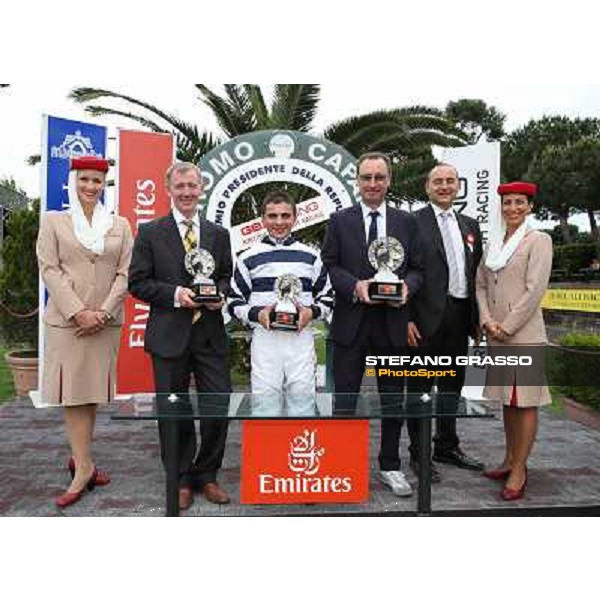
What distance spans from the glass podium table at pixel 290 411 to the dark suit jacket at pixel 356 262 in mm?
366

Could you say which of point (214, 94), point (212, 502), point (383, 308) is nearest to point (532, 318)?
point (383, 308)

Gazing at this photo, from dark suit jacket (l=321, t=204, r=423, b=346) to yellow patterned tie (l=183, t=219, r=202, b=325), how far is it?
0.68 m

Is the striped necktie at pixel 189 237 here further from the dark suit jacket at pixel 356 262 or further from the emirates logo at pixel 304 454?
the emirates logo at pixel 304 454

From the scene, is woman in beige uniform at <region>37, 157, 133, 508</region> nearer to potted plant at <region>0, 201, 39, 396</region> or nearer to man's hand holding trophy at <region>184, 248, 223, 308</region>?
man's hand holding trophy at <region>184, 248, 223, 308</region>

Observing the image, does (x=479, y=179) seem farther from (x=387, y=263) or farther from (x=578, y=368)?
(x=387, y=263)

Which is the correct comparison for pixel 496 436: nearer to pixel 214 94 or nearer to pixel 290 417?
pixel 290 417

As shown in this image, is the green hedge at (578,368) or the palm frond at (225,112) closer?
the green hedge at (578,368)

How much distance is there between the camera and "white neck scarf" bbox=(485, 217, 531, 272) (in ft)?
11.5

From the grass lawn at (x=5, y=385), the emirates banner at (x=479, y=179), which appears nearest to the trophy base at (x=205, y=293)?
the emirates banner at (x=479, y=179)

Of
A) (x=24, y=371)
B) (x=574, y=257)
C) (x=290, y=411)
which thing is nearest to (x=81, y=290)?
(x=290, y=411)

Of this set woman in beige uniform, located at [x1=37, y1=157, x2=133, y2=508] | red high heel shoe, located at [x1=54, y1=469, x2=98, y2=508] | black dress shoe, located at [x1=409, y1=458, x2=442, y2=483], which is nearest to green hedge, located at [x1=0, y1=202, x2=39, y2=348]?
woman in beige uniform, located at [x1=37, y1=157, x2=133, y2=508]

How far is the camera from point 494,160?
5.64m

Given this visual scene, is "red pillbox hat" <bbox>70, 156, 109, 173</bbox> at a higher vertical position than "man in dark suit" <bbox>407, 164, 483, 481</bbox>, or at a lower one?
higher

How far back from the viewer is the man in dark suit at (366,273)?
3436mm
